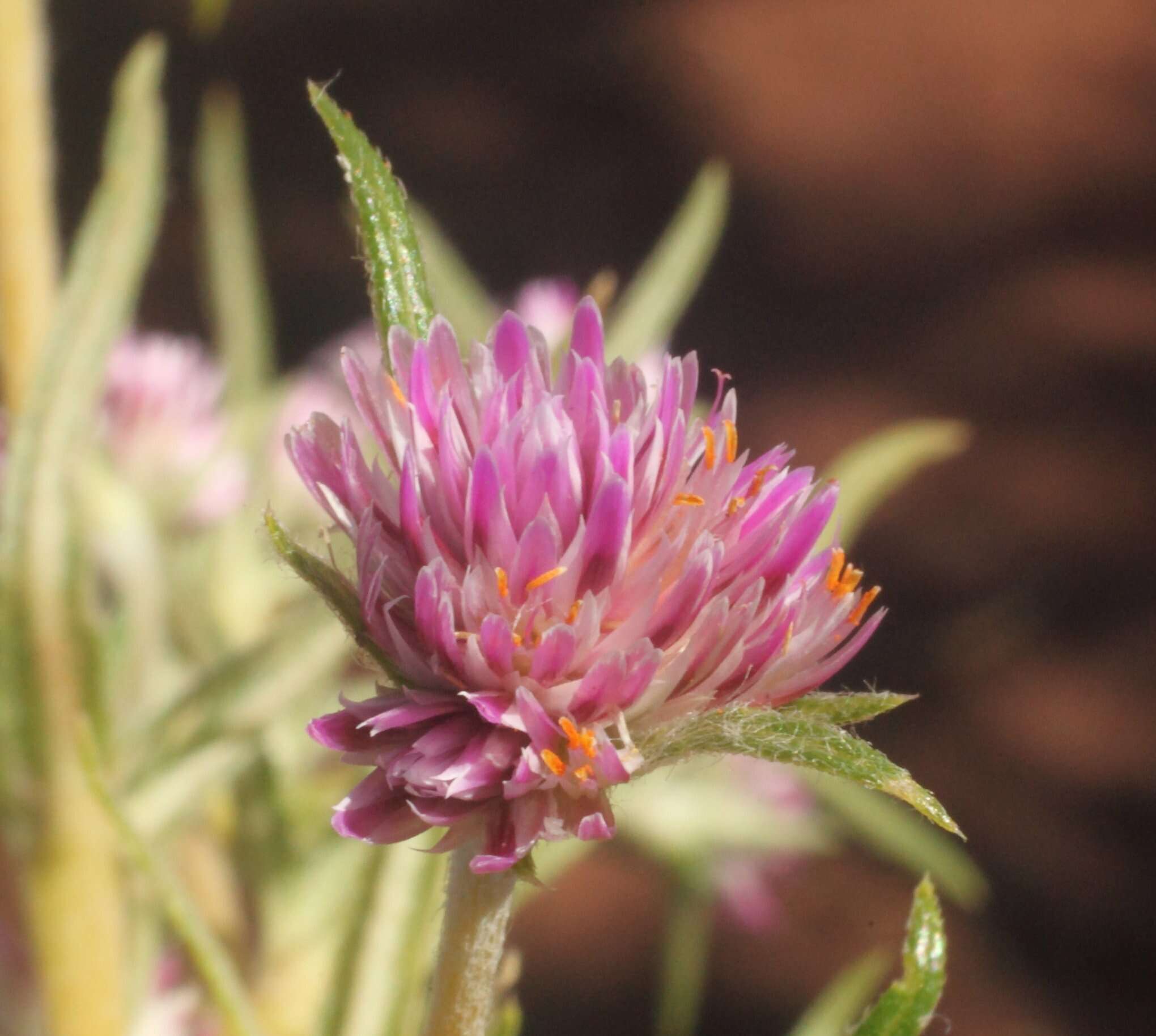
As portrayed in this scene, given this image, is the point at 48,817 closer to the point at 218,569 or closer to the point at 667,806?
the point at 218,569

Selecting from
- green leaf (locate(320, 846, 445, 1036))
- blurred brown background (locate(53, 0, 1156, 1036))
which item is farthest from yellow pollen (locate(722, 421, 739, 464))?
blurred brown background (locate(53, 0, 1156, 1036))

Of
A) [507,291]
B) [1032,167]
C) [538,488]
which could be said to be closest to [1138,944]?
[1032,167]

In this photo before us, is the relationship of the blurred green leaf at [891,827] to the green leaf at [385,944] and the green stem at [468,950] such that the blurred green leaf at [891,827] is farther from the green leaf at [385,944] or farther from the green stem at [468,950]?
the green stem at [468,950]

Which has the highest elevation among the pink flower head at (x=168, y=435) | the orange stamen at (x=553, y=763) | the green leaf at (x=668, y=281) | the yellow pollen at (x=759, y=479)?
the green leaf at (x=668, y=281)

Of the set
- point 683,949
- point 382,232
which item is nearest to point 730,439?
point 382,232

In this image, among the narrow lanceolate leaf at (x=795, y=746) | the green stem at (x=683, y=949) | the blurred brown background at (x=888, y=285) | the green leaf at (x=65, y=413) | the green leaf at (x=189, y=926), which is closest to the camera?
the narrow lanceolate leaf at (x=795, y=746)

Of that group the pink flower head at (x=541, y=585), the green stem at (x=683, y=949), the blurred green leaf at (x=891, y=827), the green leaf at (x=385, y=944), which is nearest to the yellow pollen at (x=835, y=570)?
the pink flower head at (x=541, y=585)
